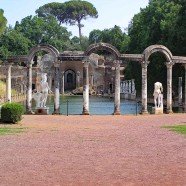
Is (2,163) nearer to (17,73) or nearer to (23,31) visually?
(17,73)

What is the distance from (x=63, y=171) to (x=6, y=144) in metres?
4.79

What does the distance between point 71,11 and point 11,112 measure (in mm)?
92515

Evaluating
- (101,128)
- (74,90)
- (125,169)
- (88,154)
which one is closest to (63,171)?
(125,169)

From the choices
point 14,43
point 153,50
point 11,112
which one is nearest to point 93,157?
point 11,112

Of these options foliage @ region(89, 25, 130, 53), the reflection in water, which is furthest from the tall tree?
the reflection in water

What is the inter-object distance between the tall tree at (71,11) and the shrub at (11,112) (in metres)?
90.7

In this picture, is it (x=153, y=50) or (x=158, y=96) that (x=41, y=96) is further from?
(x=153, y=50)

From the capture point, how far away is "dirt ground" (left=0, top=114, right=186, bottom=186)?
10312mm

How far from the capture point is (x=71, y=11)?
369ft

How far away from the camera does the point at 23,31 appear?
97688 mm

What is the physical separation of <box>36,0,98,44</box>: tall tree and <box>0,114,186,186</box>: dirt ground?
306ft

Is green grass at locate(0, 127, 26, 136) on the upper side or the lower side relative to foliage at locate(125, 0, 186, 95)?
lower

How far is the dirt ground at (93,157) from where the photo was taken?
1031cm

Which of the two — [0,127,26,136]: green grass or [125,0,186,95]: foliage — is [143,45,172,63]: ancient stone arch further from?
[0,127,26,136]: green grass
